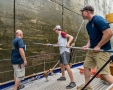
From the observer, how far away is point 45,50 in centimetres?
696

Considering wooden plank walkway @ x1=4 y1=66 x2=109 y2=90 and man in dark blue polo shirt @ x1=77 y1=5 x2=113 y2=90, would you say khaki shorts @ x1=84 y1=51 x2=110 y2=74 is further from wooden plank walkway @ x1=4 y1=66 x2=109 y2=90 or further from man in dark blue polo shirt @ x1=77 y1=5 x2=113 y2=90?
wooden plank walkway @ x1=4 y1=66 x2=109 y2=90

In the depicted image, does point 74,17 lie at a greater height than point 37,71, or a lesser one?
greater

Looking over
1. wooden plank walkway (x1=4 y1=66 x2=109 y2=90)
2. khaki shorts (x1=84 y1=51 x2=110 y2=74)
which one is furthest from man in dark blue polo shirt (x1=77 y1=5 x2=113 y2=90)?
wooden plank walkway (x1=4 y1=66 x2=109 y2=90)

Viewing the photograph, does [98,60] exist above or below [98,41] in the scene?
below

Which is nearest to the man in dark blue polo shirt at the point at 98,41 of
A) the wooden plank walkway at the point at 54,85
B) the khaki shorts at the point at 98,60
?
the khaki shorts at the point at 98,60

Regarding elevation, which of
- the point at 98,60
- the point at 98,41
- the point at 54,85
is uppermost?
the point at 98,41

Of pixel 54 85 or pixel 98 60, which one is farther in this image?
pixel 54 85

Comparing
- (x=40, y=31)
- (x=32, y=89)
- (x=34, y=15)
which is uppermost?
(x=34, y=15)

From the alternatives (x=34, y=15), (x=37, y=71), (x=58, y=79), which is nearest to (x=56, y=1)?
(x=34, y=15)

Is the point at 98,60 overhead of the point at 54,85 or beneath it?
overhead

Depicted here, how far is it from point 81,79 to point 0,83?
2369 millimetres

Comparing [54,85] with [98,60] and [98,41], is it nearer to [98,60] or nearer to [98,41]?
[98,60]

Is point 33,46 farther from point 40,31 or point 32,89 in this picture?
point 32,89

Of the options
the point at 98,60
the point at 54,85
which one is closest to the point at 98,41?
the point at 98,60
